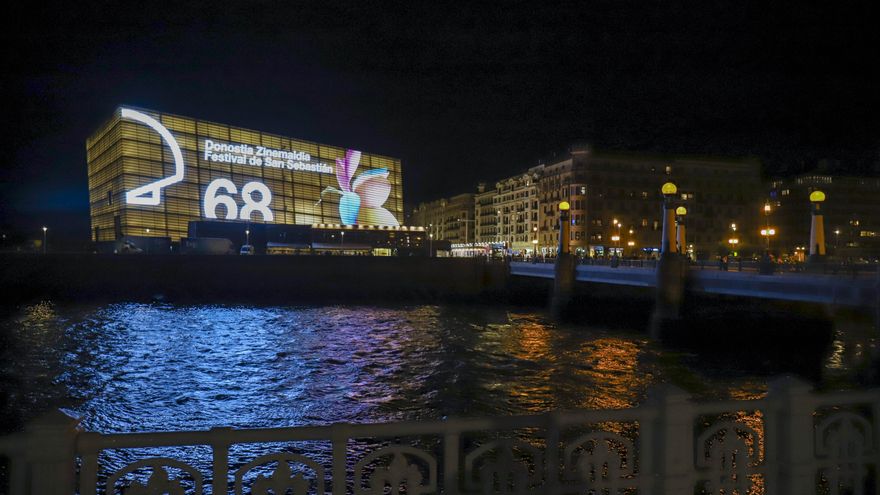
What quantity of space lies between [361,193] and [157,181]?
3337cm

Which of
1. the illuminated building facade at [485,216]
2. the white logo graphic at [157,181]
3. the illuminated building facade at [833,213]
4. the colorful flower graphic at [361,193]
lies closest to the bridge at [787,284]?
the white logo graphic at [157,181]

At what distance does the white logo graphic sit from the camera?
80.4 metres

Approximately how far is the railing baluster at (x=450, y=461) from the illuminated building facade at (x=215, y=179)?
274ft

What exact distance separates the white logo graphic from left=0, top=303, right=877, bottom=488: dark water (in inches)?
1586

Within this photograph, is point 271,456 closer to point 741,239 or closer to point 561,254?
point 561,254

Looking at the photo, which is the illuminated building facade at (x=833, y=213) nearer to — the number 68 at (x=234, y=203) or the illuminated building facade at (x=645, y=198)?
the illuminated building facade at (x=645, y=198)

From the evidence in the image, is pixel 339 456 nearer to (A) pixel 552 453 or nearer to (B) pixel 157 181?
(A) pixel 552 453

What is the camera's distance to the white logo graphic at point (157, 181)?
80.4m

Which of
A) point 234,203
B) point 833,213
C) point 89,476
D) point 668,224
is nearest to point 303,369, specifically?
point 668,224

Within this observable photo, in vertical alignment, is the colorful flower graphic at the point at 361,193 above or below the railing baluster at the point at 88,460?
above

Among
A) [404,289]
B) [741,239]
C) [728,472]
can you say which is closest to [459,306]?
[404,289]

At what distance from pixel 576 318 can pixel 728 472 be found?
1697 inches

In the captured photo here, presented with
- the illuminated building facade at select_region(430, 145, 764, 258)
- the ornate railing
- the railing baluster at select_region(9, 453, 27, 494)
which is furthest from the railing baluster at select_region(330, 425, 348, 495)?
the illuminated building facade at select_region(430, 145, 764, 258)

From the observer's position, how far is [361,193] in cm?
10600
